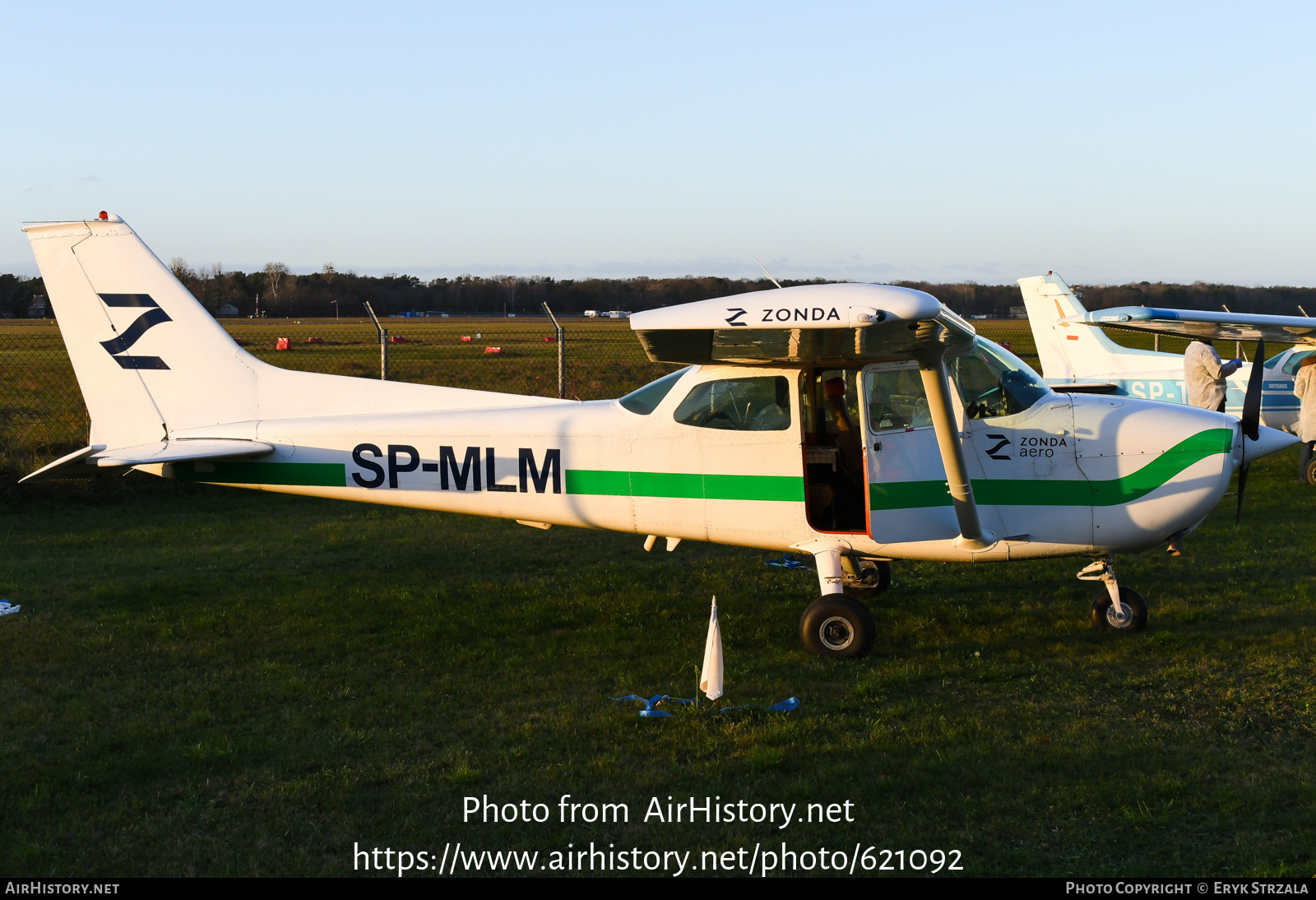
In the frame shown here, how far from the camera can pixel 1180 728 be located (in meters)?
5.05

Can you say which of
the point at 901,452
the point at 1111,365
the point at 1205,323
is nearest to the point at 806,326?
the point at 901,452

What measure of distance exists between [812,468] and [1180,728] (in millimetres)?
2807

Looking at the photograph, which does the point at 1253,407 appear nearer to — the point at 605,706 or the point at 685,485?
the point at 685,485

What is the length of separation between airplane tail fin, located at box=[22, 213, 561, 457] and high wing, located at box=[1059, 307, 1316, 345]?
522 centimetres

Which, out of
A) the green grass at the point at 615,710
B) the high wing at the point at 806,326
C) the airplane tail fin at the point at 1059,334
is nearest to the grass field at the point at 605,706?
the green grass at the point at 615,710

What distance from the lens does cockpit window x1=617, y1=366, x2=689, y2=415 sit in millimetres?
7141

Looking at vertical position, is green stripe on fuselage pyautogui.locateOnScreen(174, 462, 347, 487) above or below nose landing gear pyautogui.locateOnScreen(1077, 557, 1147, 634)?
above

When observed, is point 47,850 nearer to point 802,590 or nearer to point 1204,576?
point 802,590

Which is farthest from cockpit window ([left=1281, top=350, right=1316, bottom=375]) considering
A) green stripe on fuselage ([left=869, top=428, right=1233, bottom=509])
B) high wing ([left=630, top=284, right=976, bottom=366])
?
high wing ([left=630, top=284, right=976, bottom=366])

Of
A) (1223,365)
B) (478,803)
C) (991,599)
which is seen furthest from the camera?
(1223,365)

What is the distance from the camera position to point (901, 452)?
21.9 ft

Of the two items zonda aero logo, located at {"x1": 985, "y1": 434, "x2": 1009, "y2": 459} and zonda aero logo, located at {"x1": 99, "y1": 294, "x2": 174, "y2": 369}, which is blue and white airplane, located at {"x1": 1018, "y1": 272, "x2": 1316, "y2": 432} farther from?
zonda aero logo, located at {"x1": 99, "y1": 294, "x2": 174, "y2": 369}

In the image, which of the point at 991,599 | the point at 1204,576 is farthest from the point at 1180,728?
the point at 1204,576

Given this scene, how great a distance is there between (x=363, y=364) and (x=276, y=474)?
22073 mm
